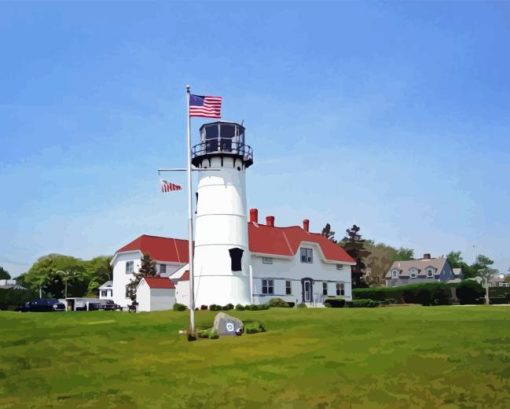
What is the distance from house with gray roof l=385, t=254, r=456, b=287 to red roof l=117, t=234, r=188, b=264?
188ft

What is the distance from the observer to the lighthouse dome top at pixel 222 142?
4519 centimetres

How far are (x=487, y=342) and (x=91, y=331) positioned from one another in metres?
14.8

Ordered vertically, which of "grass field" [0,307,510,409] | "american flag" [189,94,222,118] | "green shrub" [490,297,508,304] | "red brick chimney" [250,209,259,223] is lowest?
"green shrub" [490,297,508,304]

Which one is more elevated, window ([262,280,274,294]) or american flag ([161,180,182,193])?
american flag ([161,180,182,193])

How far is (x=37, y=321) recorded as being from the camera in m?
30.6

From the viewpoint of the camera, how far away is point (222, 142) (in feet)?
149

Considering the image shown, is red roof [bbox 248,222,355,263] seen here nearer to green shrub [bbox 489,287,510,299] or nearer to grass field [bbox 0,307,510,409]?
green shrub [bbox 489,287,510,299]

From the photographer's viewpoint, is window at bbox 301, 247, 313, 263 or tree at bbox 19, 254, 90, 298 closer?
window at bbox 301, 247, 313, 263

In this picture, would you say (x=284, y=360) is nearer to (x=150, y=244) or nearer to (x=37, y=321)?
(x=37, y=321)

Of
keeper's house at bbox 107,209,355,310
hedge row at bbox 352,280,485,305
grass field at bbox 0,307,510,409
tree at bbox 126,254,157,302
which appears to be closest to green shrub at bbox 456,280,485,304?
hedge row at bbox 352,280,485,305

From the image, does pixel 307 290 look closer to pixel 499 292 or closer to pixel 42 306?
pixel 42 306

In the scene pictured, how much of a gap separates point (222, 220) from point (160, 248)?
1807 cm

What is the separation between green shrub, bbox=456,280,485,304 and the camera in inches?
2522

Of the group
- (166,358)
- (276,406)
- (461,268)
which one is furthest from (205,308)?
(461,268)
